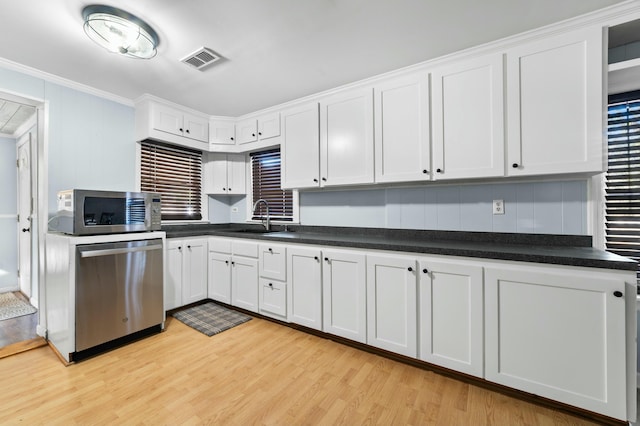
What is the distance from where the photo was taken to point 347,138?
2551mm

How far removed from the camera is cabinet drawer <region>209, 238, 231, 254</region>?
3063 millimetres

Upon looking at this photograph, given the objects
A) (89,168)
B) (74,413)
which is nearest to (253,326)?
(74,413)

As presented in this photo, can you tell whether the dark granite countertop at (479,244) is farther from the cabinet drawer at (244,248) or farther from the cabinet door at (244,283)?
the cabinet door at (244,283)

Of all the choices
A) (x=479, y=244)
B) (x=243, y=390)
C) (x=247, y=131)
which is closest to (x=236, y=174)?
(x=247, y=131)

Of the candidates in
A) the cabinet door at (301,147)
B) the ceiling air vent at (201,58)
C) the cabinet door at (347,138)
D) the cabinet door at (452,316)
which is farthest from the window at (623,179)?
the ceiling air vent at (201,58)

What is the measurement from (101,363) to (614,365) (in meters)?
3.23

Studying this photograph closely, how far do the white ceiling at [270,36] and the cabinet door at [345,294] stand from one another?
5.26 ft

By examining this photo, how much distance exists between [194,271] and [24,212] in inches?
100

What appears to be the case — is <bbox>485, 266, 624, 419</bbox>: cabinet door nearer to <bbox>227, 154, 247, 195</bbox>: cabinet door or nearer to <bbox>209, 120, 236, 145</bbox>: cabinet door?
<bbox>227, 154, 247, 195</bbox>: cabinet door

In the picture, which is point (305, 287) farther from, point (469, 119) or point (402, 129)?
point (469, 119)

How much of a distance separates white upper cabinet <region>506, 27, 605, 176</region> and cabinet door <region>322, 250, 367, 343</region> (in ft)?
4.28

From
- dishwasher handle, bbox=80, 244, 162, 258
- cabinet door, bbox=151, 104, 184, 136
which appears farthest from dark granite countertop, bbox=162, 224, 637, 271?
cabinet door, bbox=151, 104, 184, 136

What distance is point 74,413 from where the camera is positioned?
1534 millimetres

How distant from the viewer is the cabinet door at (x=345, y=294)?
2.16 m
